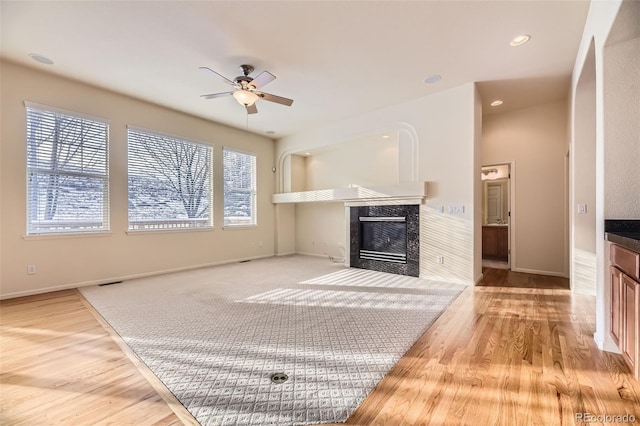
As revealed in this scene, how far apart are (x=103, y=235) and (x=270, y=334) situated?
Result: 11.6 feet

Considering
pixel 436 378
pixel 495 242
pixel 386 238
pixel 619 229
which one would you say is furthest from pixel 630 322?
pixel 495 242

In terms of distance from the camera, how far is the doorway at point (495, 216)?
20.6ft

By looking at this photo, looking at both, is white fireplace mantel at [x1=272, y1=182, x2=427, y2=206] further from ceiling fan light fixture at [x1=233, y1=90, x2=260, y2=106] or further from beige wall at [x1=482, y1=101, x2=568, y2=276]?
ceiling fan light fixture at [x1=233, y1=90, x2=260, y2=106]

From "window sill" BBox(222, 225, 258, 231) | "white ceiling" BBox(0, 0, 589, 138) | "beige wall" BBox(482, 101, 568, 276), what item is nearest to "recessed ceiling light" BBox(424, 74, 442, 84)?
"white ceiling" BBox(0, 0, 589, 138)

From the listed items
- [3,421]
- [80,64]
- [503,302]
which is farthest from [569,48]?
[80,64]

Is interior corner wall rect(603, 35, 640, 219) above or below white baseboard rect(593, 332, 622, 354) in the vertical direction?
above

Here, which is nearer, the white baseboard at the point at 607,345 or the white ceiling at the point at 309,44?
the white baseboard at the point at 607,345

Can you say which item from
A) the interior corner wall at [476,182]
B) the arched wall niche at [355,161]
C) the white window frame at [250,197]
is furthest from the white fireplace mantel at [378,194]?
the white window frame at [250,197]

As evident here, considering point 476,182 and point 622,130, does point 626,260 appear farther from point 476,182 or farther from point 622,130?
point 476,182

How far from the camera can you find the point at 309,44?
3150mm

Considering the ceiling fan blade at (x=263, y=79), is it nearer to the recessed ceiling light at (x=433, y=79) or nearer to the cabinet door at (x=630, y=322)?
the recessed ceiling light at (x=433, y=79)

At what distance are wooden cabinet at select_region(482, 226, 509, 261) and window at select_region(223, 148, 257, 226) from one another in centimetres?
551

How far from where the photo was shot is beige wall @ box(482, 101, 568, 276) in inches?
185

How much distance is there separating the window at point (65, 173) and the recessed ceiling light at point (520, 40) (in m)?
5.71
